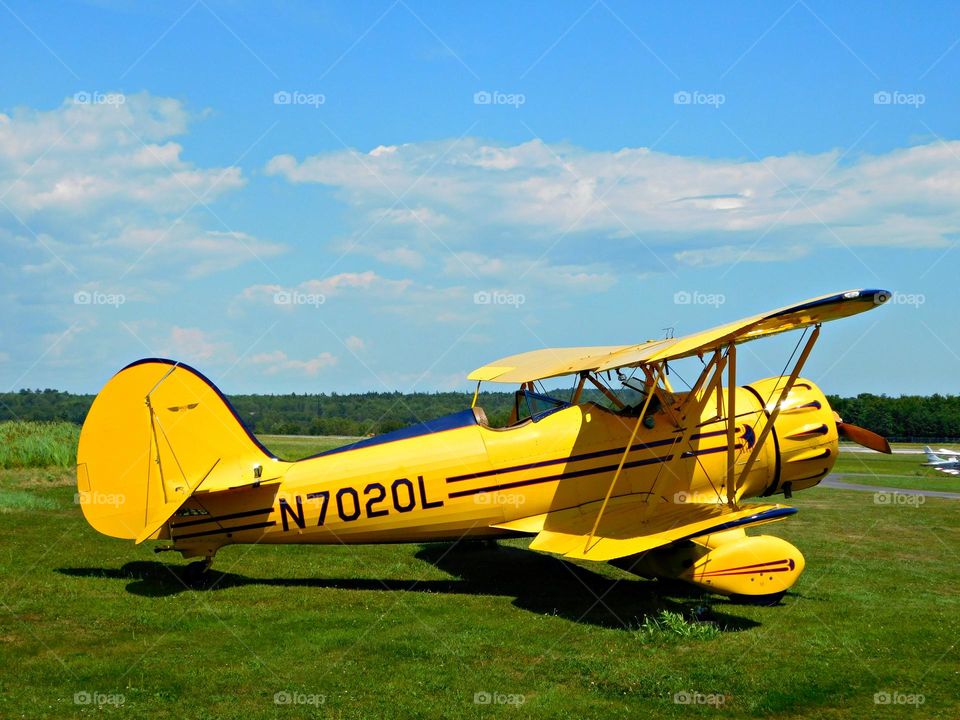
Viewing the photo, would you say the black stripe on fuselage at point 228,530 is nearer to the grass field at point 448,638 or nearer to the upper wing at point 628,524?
the grass field at point 448,638

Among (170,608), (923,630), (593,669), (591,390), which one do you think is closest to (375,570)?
(170,608)

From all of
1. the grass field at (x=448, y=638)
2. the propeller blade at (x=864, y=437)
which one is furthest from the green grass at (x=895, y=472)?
the propeller blade at (x=864, y=437)

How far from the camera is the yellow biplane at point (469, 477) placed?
10.1 m

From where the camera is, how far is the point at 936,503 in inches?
898

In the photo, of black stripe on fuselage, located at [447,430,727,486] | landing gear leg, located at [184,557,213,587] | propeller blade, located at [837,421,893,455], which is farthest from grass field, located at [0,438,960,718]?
propeller blade, located at [837,421,893,455]

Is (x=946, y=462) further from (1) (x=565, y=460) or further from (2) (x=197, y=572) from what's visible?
(2) (x=197, y=572)

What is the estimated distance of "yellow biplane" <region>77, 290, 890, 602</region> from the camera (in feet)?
33.3

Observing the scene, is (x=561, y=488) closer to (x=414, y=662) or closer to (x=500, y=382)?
(x=500, y=382)

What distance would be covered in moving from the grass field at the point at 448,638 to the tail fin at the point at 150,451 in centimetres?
115

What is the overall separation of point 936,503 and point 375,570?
57.4 ft

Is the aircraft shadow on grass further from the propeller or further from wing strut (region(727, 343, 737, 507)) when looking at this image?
the propeller

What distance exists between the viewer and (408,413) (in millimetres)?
61312

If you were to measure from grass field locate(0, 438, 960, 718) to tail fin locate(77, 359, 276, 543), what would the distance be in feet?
3.76

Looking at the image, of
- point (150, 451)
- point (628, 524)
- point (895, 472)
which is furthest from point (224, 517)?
point (895, 472)
